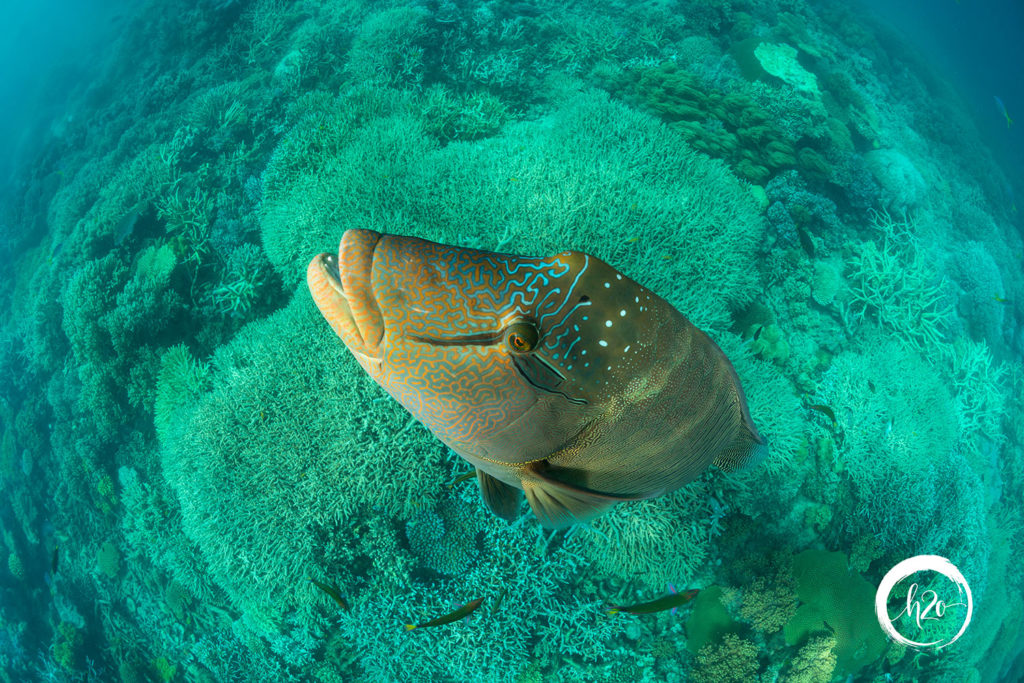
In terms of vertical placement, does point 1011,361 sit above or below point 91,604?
below

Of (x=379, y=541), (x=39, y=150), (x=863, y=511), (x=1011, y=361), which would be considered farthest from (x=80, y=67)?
(x=1011, y=361)

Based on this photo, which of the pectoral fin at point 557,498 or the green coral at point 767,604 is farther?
the green coral at point 767,604

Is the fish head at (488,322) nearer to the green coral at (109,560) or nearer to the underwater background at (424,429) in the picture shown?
the underwater background at (424,429)

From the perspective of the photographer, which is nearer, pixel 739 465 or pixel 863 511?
pixel 739 465

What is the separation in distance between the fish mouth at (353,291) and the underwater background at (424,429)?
1.88 metres

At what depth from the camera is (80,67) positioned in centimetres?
1064

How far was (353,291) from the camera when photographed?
0.98 metres

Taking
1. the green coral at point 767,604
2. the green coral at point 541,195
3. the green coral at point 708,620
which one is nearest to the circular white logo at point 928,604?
the green coral at point 767,604

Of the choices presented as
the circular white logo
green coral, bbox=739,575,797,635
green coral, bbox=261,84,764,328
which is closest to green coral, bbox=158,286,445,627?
green coral, bbox=261,84,764,328

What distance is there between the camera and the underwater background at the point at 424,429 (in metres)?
2.78

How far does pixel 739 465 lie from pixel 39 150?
12758 millimetres

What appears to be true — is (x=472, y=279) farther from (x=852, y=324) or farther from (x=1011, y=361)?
(x=1011, y=361)

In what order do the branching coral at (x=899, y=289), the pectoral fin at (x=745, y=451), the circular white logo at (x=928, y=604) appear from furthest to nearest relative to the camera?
the branching coral at (x=899, y=289) → the circular white logo at (x=928, y=604) → the pectoral fin at (x=745, y=451)

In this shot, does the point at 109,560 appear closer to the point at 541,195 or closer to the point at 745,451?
the point at 541,195
